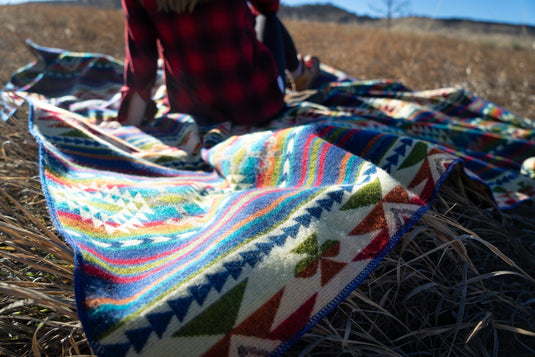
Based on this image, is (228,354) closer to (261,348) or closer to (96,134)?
(261,348)

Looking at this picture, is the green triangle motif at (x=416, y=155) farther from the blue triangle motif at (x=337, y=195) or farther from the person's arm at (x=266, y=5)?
the person's arm at (x=266, y=5)

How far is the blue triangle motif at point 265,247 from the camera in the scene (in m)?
0.58

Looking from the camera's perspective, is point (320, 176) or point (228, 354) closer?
point (228, 354)

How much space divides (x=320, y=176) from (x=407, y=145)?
23 centimetres

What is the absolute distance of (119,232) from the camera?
0.69m

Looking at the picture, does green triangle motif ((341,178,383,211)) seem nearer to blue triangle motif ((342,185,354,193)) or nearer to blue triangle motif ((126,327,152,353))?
blue triangle motif ((342,185,354,193))

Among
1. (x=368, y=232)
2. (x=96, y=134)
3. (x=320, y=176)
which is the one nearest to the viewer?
(x=368, y=232)

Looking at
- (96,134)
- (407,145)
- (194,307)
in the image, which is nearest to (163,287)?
(194,307)

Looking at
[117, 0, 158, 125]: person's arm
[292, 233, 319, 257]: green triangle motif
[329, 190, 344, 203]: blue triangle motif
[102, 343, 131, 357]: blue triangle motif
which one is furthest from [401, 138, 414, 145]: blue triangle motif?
[117, 0, 158, 125]: person's arm

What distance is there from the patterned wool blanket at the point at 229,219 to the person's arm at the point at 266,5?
68cm

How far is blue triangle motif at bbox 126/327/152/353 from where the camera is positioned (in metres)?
0.47

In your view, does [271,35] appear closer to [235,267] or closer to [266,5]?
[266,5]

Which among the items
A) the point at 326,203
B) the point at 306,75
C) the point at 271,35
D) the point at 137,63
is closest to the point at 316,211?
the point at 326,203

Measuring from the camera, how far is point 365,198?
0.65 m
